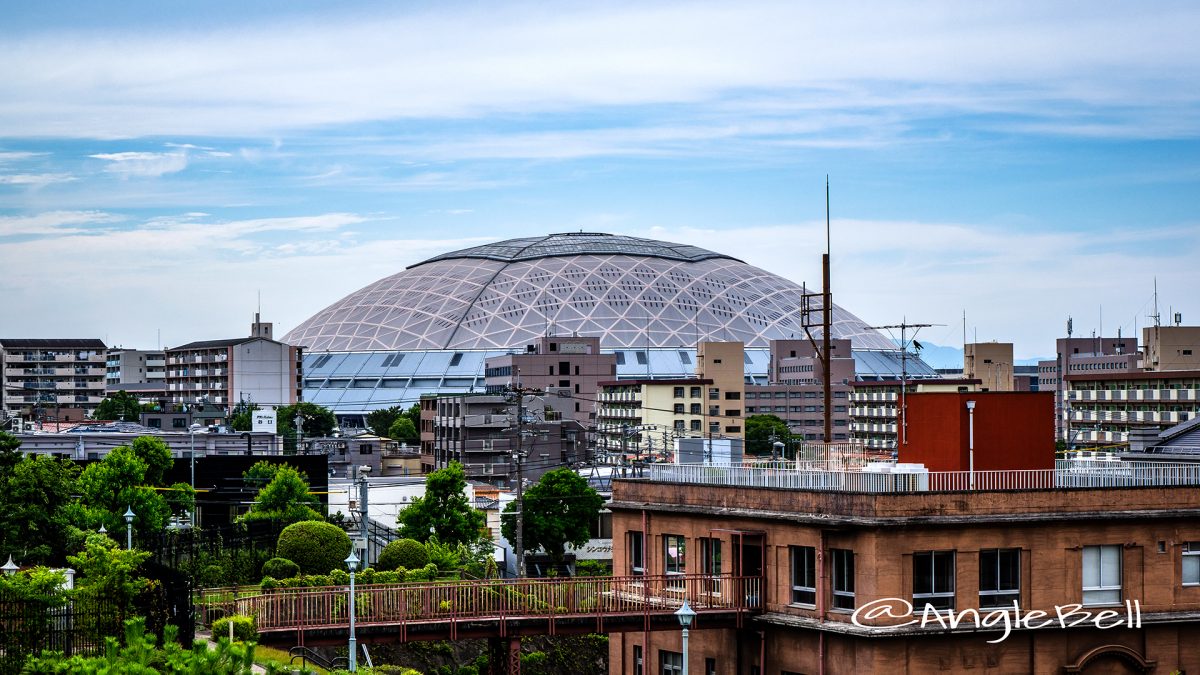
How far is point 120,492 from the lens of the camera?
52.7 meters

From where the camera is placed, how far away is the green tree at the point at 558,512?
71.6 meters

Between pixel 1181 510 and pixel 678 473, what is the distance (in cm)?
985

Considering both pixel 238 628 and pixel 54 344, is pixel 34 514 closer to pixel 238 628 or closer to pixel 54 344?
pixel 238 628

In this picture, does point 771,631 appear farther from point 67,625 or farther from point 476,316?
point 476,316

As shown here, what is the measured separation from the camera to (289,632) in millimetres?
28062

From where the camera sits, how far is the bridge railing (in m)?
28.7

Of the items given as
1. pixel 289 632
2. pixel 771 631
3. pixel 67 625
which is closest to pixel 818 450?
pixel 771 631

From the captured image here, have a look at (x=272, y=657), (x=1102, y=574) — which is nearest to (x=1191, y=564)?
(x=1102, y=574)

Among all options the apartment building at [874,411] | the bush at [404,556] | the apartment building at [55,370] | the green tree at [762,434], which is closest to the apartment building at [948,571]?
the bush at [404,556]

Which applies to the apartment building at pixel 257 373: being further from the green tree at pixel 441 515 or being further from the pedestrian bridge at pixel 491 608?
the pedestrian bridge at pixel 491 608

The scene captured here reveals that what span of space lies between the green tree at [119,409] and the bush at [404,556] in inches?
3632

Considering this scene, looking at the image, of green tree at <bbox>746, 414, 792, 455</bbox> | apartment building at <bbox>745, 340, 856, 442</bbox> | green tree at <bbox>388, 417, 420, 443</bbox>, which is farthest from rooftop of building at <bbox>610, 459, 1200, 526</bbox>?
apartment building at <bbox>745, 340, 856, 442</bbox>

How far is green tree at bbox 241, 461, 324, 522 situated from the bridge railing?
88.7 feet

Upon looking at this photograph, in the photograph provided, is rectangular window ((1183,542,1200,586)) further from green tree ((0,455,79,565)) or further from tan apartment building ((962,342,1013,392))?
tan apartment building ((962,342,1013,392))
